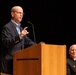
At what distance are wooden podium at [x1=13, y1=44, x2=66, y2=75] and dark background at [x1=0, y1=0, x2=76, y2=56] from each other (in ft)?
8.03

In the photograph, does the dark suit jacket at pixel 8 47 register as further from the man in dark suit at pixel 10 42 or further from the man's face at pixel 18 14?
the man's face at pixel 18 14

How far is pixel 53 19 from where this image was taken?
571 centimetres

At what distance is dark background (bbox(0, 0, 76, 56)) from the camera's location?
18.6 ft

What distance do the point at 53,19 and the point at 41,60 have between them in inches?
109

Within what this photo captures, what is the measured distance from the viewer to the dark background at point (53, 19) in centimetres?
568

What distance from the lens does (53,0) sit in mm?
5789

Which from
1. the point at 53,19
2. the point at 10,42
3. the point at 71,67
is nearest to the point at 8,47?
the point at 10,42

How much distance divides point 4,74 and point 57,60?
654 millimetres

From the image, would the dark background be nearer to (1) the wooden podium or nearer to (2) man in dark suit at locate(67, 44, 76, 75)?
(2) man in dark suit at locate(67, 44, 76, 75)

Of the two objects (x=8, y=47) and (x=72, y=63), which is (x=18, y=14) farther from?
(x=72, y=63)

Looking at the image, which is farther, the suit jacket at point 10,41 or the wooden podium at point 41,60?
the suit jacket at point 10,41

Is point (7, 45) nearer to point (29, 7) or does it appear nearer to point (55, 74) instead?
point (55, 74)

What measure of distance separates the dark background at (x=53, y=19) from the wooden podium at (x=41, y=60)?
8.03ft

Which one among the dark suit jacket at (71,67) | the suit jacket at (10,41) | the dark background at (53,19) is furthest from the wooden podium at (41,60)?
the dark background at (53,19)
